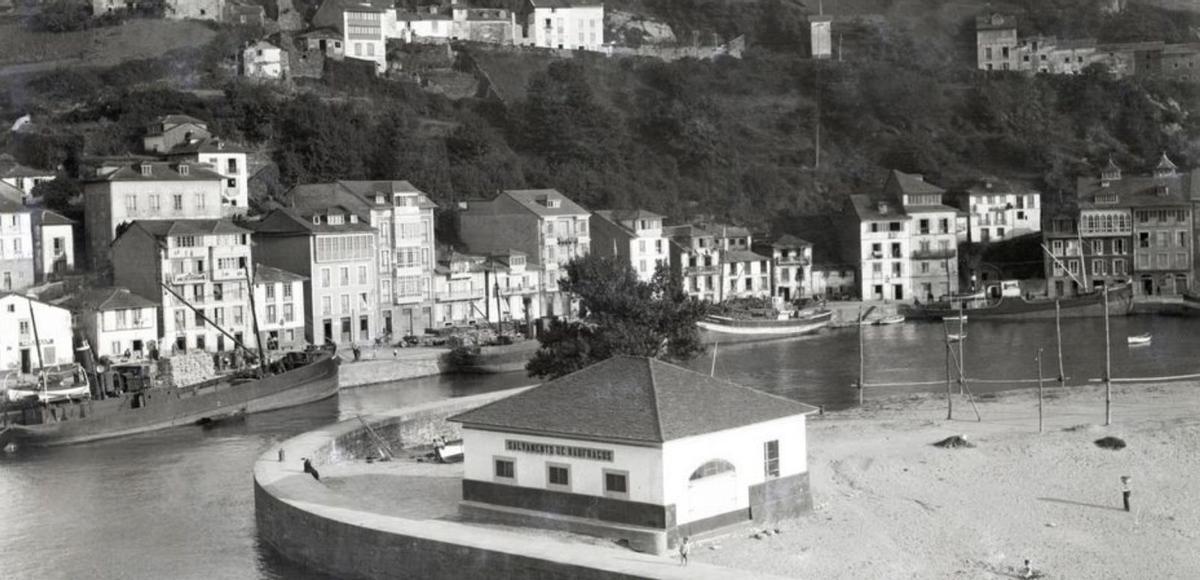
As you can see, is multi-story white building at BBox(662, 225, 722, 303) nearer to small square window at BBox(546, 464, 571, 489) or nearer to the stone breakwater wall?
the stone breakwater wall

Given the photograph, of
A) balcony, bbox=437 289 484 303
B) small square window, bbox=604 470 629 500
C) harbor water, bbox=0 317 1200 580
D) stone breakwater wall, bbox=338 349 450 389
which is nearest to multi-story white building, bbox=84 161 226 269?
balcony, bbox=437 289 484 303

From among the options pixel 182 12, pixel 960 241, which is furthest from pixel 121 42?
pixel 960 241

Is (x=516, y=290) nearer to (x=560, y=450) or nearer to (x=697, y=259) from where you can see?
(x=697, y=259)

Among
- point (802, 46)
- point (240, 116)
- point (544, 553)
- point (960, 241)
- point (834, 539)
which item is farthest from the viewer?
point (802, 46)

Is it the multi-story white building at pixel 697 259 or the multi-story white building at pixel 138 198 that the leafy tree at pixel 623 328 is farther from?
the multi-story white building at pixel 697 259

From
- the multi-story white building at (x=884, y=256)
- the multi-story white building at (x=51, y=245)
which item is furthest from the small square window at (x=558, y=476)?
the multi-story white building at (x=884, y=256)

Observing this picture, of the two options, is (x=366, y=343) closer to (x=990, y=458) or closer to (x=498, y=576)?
(x=990, y=458)

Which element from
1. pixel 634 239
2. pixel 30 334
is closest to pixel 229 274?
pixel 30 334
